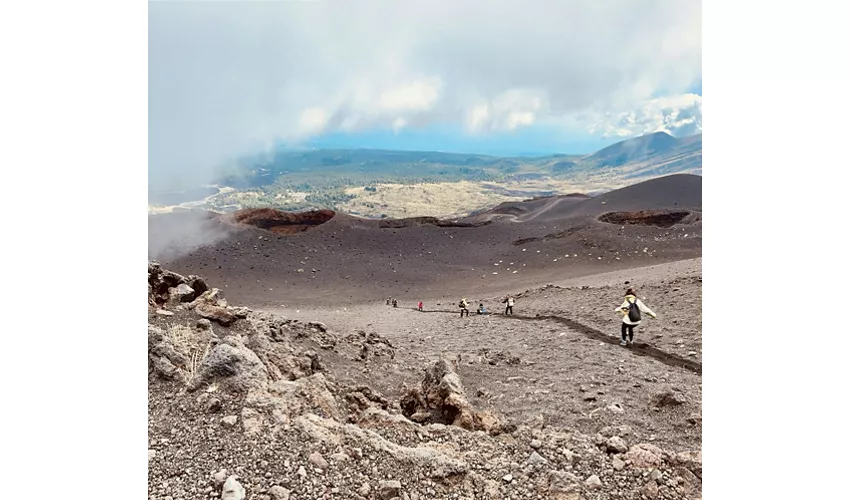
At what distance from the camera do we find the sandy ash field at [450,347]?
182 cm

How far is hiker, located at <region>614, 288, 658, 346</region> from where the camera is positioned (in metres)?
2.56

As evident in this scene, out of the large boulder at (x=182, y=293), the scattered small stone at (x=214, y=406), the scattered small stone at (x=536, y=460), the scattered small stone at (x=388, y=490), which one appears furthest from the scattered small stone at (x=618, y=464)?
the large boulder at (x=182, y=293)

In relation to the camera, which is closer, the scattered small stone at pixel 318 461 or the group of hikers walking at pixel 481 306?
the scattered small stone at pixel 318 461

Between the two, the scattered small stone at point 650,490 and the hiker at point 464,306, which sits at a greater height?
the hiker at point 464,306

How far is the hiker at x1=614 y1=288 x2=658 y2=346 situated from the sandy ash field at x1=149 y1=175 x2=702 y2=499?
0.19 feet

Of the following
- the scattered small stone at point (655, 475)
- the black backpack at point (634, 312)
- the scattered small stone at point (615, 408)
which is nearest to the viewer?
the scattered small stone at point (655, 475)

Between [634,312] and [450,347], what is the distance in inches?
39.2

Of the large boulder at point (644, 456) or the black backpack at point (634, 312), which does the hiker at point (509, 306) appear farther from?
the large boulder at point (644, 456)

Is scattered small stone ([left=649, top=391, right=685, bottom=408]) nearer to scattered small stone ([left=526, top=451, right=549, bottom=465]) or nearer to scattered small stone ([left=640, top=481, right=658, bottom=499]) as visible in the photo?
scattered small stone ([left=640, top=481, right=658, bottom=499])

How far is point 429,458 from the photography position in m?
1.81

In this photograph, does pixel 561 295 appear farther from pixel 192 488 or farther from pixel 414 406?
pixel 192 488

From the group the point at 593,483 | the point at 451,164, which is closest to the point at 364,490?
the point at 593,483

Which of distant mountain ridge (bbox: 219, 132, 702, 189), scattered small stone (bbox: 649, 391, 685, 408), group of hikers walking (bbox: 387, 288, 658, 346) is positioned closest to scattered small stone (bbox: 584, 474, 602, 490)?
scattered small stone (bbox: 649, 391, 685, 408)

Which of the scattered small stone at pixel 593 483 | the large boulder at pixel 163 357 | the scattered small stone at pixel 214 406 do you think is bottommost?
the scattered small stone at pixel 593 483
